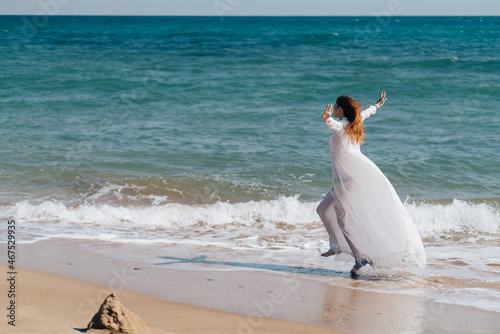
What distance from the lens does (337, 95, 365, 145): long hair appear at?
17.7 ft

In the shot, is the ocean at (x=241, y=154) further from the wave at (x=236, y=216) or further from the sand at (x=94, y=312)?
the sand at (x=94, y=312)

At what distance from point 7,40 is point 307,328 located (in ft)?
99.5

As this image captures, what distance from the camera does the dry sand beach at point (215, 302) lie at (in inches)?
168

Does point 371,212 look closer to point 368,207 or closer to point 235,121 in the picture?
point 368,207

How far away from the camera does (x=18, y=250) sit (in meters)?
6.33

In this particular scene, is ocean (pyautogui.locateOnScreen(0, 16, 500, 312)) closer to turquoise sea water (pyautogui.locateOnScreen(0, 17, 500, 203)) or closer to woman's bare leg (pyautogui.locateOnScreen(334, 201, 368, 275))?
turquoise sea water (pyautogui.locateOnScreen(0, 17, 500, 203))

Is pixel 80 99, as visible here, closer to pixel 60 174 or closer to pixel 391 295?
pixel 60 174

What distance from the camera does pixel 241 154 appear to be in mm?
11758

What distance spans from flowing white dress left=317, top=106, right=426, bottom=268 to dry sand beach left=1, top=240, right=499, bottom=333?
1.47ft

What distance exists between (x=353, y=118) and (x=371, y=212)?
3.19 ft

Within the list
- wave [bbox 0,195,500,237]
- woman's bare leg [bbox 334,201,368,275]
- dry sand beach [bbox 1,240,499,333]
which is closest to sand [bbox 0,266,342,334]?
dry sand beach [bbox 1,240,499,333]

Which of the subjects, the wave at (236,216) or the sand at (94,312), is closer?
the sand at (94,312)

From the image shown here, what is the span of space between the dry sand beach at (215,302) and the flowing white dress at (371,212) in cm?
45

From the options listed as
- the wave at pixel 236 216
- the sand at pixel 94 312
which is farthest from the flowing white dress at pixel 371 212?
the wave at pixel 236 216
